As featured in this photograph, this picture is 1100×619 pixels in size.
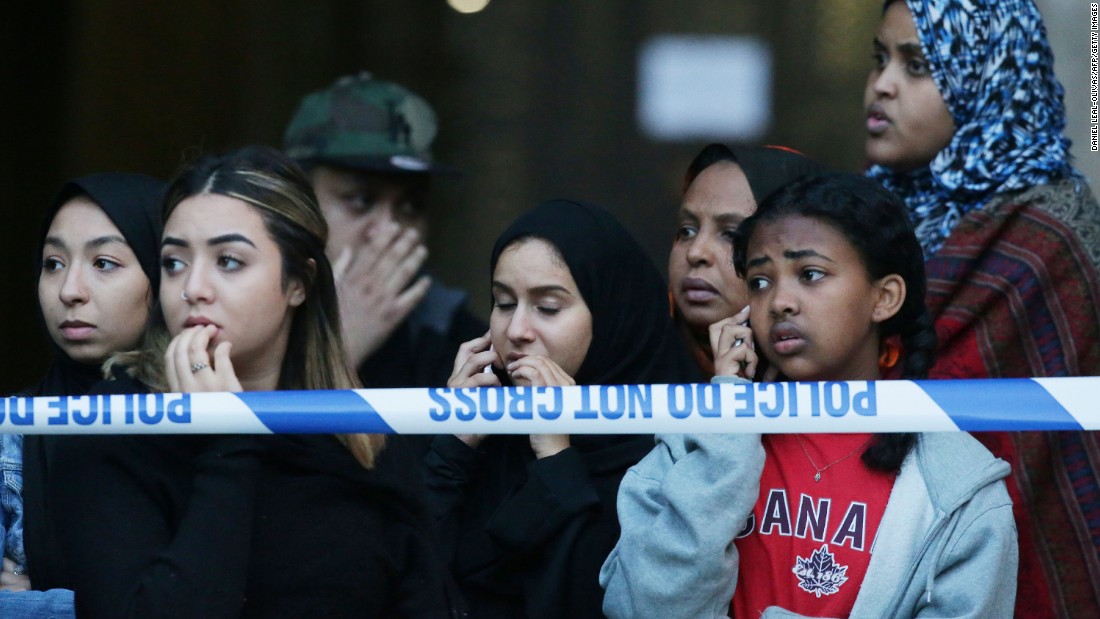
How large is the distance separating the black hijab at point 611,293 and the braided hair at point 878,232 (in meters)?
0.42

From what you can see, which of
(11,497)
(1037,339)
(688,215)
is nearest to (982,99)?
(1037,339)

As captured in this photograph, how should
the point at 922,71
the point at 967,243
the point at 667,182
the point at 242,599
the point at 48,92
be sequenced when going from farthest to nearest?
1. the point at 667,182
2. the point at 48,92
3. the point at 922,71
4. the point at 967,243
5. the point at 242,599

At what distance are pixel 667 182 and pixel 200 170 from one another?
3.89 metres

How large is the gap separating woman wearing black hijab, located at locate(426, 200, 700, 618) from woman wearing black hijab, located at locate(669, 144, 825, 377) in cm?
12

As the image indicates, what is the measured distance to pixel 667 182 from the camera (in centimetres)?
661

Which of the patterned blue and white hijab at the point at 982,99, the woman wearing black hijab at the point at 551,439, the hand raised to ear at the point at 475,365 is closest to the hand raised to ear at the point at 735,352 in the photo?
the woman wearing black hijab at the point at 551,439

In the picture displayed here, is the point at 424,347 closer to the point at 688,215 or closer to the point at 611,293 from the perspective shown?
the point at 688,215

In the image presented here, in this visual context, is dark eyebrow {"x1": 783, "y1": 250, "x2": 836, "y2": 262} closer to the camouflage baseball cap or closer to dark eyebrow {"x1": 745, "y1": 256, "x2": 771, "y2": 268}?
dark eyebrow {"x1": 745, "y1": 256, "x2": 771, "y2": 268}

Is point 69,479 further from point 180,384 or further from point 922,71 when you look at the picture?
point 922,71

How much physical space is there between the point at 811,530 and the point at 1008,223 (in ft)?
3.64

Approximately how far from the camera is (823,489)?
266 centimetres

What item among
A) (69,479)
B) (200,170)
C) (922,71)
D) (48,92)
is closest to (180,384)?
(69,479)

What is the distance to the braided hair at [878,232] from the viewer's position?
2861 millimetres

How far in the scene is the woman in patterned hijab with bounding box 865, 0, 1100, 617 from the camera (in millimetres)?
3166
